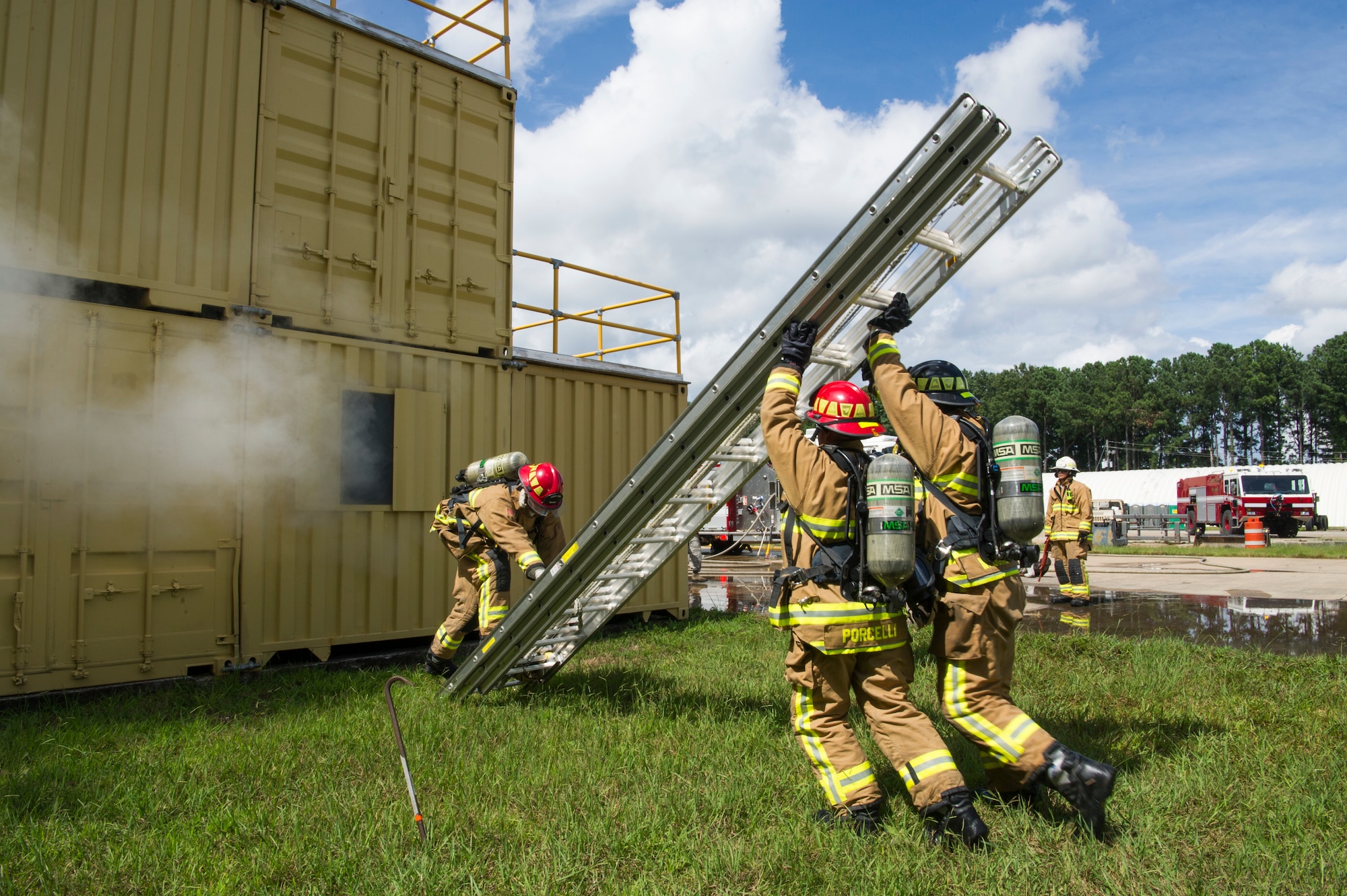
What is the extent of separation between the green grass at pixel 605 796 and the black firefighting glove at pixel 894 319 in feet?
6.69

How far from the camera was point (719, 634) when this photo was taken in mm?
7809

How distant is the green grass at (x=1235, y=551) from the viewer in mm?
18377

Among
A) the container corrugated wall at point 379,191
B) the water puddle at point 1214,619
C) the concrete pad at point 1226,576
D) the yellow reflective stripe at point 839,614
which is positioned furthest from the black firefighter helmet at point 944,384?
the concrete pad at point 1226,576

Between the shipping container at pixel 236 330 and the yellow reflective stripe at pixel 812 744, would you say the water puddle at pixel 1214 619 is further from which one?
the shipping container at pixel 236 330

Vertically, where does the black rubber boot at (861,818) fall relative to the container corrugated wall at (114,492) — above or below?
below

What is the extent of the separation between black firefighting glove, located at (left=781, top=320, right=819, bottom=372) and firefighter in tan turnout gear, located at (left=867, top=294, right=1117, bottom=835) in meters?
0.29

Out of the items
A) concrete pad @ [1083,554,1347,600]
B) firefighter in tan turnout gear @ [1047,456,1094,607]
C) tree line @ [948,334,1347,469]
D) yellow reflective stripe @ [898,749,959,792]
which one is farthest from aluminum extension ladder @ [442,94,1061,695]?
tree line @ [948,334,1347,469]

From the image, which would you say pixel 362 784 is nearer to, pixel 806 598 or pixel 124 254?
pixel 806 598

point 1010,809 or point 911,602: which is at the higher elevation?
point 911,602

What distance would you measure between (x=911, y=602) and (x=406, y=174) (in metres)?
5.60

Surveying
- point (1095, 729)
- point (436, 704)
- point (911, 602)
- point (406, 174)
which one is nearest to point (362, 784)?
point (436, 704)

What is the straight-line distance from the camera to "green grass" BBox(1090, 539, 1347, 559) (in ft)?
60.3

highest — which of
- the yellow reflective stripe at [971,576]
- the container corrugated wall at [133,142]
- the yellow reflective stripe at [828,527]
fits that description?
the container corrugated wall at [133,142]

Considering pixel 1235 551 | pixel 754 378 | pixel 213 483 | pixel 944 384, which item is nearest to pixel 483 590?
pixel 213 483
